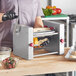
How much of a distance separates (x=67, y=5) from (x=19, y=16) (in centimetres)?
238

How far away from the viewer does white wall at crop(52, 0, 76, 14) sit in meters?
4.50

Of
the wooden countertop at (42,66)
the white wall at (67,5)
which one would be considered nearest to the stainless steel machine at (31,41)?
the wooden countertop at (42,66)

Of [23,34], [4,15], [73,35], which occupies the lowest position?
[73,35]

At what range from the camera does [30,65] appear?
1.94 metres

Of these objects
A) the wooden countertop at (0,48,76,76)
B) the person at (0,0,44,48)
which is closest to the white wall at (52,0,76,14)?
the person at (0,0,44,48)

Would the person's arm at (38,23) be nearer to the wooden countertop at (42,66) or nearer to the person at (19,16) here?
the person at (19,16)

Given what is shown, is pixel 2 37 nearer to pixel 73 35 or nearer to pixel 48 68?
pixel 48 68

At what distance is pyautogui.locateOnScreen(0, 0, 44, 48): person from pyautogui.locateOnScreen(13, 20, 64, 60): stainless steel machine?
0.13 m

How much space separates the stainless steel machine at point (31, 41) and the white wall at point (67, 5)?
7.16 feet

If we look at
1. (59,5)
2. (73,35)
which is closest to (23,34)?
(73,35)

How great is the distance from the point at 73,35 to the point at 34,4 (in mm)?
1965

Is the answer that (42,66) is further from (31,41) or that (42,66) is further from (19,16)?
(19,16)

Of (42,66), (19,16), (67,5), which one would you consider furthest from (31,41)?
(67,5)

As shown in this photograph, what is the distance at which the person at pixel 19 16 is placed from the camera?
230 centimetres
